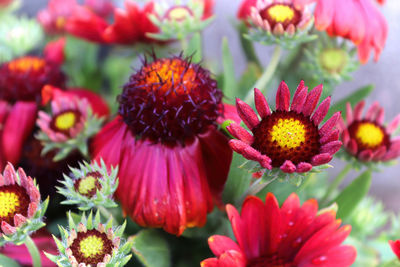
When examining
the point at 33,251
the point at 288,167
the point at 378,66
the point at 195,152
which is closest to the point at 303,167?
the point at 288,167

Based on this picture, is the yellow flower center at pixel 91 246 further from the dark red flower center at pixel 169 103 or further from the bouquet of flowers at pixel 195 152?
the dark red flower center at pixel 169 103

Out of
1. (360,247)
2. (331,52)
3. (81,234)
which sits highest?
(331,52)

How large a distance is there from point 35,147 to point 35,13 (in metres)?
0.55

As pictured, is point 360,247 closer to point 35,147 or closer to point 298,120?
point 298,120

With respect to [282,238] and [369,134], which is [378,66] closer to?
[369,134]

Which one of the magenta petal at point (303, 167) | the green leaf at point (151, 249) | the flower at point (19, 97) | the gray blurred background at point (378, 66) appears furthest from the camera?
the gray blurred background at point (378, 66)

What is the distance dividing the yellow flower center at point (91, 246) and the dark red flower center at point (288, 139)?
14 cm

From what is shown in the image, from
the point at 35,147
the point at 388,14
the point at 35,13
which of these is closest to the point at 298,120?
the point at 35,147

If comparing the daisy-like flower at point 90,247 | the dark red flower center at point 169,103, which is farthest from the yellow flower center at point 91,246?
the dark red flower center at point 169,103

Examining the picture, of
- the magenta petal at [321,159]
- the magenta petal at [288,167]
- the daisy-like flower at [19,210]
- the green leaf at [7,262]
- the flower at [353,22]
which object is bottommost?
the green leaf at [7,262]

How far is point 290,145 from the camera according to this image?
0.31 meters

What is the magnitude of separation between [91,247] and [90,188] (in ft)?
0.17

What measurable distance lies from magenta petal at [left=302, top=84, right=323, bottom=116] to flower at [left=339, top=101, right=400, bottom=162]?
0.12m

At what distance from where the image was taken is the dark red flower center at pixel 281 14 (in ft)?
1.34
